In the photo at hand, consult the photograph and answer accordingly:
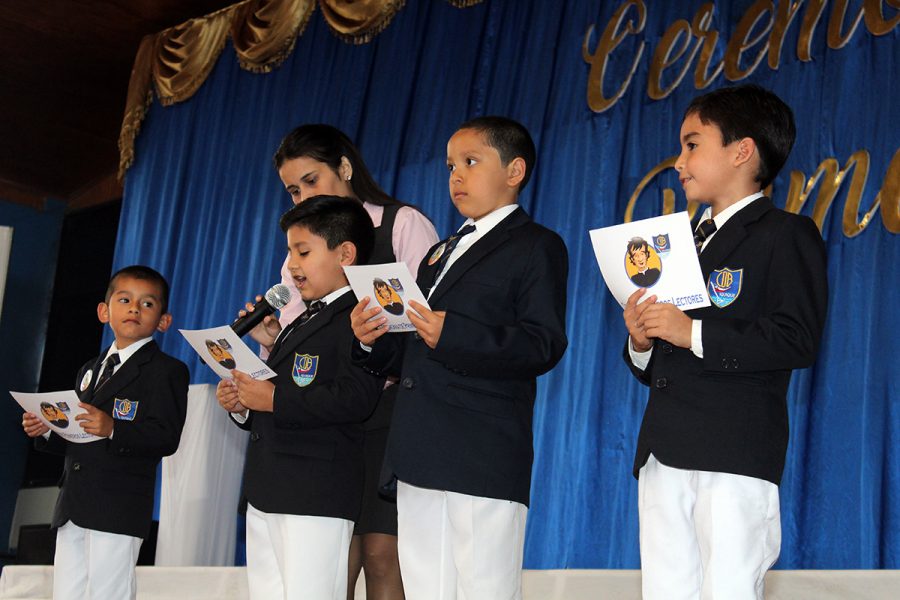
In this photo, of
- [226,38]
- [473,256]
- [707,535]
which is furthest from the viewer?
[226,38]

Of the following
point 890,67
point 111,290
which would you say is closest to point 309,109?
point 111,290

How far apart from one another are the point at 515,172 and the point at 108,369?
5.05ft

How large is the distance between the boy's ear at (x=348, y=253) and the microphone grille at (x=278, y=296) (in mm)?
230

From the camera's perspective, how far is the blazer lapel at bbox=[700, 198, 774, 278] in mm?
1944

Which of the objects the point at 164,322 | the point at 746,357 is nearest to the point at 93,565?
the point at 164,322

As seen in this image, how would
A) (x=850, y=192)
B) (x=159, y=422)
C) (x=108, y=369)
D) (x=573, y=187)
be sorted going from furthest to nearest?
1. (x=573, y=187)
2. (x=850, y=192)
3. (x=108, y=369)
4. (x=159, y=422)

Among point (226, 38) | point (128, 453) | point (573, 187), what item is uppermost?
point (226, 38)

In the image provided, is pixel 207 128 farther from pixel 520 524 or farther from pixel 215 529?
pixel 520 524

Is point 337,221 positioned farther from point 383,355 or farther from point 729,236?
point 729,236

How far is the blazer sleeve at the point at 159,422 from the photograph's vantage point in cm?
304

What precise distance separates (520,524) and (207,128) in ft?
16.3

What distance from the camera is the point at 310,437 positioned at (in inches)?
93.3

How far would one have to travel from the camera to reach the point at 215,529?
5.20 m

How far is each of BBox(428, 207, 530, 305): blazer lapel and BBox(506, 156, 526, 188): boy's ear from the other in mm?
137
